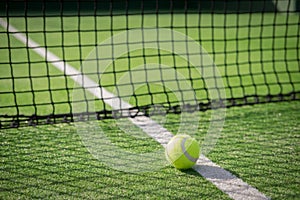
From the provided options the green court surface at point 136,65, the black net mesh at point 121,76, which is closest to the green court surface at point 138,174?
the black net mesh at point 121,76

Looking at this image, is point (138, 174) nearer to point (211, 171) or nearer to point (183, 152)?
point (183, 152)

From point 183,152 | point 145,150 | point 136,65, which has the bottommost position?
point 136,65

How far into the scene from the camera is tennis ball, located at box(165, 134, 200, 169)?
9.32 ft

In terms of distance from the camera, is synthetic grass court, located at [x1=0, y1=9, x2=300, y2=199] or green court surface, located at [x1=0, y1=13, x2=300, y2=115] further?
green court surface, located at [x1=0, y1=13, x2=300, y2=115]

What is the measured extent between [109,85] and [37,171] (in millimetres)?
2215

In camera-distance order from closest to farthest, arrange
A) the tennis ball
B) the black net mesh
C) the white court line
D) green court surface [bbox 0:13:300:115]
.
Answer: the white court line < the tennis ball < the black net mesh < green court surface [bbox 0:13:300:115]

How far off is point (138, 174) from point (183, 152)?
33cm

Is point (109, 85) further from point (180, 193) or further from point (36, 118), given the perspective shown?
point (180, 193)

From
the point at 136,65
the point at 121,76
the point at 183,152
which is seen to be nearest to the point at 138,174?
the point at 183,152

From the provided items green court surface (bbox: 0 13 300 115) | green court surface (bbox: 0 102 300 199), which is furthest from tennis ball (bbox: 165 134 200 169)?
green court surface (bbox: 0 13 300 115)

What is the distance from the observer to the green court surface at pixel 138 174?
2.60m

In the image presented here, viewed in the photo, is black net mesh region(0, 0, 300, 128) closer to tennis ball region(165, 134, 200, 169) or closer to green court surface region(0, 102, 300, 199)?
green court surface region(0, 102, 300, 199)

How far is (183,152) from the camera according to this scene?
2836 mm

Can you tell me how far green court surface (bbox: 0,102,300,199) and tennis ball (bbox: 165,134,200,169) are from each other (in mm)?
62
